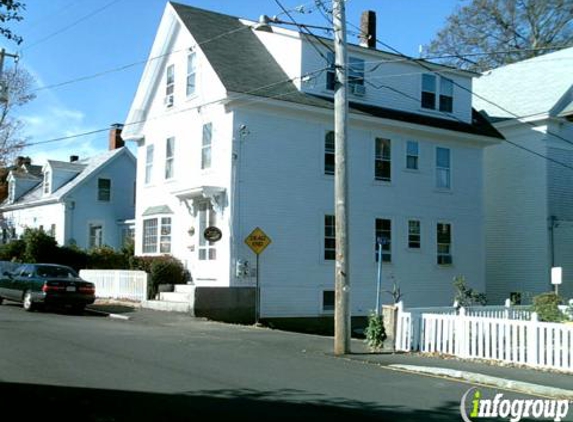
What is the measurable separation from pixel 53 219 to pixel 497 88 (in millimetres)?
26693

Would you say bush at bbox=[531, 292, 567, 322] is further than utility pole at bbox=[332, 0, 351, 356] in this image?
Yes

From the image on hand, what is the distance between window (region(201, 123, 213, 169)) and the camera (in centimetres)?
2500

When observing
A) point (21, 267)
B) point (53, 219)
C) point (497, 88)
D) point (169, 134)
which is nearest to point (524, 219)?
point (497, 88)

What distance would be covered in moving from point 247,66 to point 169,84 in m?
4.47

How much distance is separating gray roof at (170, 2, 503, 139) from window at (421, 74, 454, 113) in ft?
2.37

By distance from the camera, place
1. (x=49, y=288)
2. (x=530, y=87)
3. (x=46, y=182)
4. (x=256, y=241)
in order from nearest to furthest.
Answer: (x=256, y=241), (x=49, y=288), (x=530, y=87), (x=46, y=182)

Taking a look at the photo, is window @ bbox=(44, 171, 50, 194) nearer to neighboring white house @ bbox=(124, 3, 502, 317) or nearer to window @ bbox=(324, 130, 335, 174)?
neighboring white house @ bbox=(124, 3, 502, 317)

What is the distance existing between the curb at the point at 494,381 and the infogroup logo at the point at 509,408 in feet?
1.65

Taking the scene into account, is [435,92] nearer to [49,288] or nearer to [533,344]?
[49,288]

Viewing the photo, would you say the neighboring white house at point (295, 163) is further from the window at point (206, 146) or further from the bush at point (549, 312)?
the bush at point (549, 312)

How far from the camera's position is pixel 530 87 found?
107 ft

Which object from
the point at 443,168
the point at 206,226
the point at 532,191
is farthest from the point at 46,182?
the point at 532,191

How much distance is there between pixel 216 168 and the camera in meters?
24.3

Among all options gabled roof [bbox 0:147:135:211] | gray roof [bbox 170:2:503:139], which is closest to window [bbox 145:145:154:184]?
gray roof [bbox 170:2:503:139]
